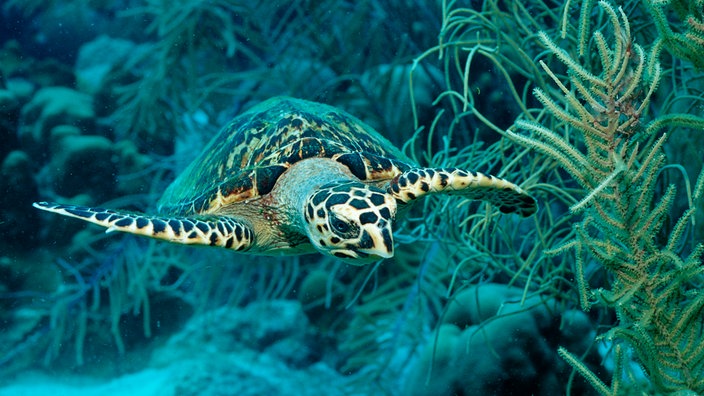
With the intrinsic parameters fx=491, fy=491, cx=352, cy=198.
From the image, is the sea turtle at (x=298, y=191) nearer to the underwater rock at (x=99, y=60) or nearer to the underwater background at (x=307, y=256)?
the underwater background at (x=307, y=256)

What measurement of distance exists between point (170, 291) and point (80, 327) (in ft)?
3.83

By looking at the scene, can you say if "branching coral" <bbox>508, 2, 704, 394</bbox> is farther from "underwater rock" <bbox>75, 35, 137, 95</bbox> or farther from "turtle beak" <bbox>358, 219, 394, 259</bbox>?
"underwater rock" <bbox>75, 35, 137, 95</bbox>

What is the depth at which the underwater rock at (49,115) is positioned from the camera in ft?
20.8

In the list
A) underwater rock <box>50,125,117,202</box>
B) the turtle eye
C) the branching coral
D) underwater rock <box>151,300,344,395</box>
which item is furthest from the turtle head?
underwater rock <box>50,125,117,202</box>

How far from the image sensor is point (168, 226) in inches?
96.7

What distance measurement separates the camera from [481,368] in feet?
12.2

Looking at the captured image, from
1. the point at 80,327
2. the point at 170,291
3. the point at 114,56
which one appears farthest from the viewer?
the point at 114,56

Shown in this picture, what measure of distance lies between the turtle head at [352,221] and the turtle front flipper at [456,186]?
268mm

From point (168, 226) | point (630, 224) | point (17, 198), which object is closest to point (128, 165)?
point (17, 198)

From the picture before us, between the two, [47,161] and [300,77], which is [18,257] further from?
[300,77]

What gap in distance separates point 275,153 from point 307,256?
2.20 meters

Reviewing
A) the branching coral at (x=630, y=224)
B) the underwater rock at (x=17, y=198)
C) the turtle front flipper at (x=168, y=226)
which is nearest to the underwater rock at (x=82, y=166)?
the underwater rock at (x=17, y=198)

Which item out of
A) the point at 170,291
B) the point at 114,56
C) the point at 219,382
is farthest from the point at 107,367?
the point at 114,56

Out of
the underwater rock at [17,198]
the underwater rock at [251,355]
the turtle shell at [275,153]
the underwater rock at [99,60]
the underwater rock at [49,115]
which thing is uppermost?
the underwater rock at [99,60]
